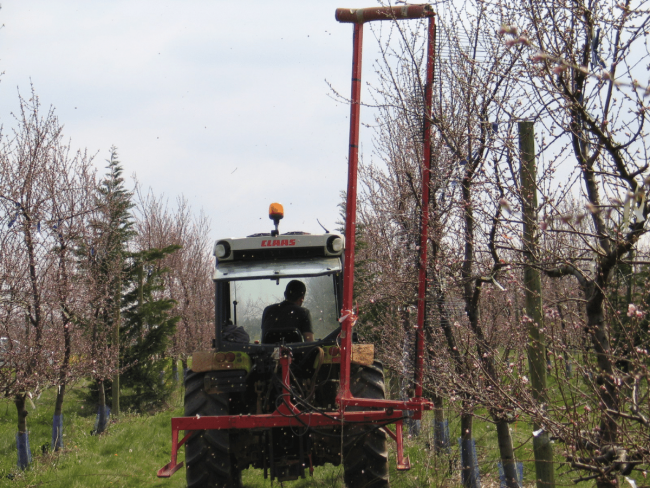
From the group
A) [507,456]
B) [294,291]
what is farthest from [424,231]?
[507,456]

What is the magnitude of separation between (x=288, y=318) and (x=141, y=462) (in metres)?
5.09

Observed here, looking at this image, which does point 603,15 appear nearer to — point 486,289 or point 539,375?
point 539,375

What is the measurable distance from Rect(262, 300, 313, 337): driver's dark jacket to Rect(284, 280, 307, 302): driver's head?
0.25 feet

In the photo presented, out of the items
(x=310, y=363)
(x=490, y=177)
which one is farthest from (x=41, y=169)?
(x=490, y=177)

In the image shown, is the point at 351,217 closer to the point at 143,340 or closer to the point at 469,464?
the point at 469,464

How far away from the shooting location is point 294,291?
6340mm

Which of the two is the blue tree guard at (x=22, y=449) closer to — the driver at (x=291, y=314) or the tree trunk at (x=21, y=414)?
the tree trunk at (x=21, y=414)

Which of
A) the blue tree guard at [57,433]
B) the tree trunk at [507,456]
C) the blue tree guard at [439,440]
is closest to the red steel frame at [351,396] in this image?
the tree trunk at [507,456]

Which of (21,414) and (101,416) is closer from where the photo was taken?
(21,414)

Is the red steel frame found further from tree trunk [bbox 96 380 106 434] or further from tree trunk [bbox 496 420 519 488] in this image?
tree trunk [bbox 96 380 106 434]

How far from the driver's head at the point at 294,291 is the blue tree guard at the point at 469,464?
2.78 meters

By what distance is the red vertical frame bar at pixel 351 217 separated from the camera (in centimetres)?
496

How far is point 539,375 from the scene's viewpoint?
15.5ft

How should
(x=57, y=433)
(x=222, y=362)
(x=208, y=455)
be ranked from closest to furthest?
(x=208, y=455) < (x=222, y=362) < (x=57, y=433)
